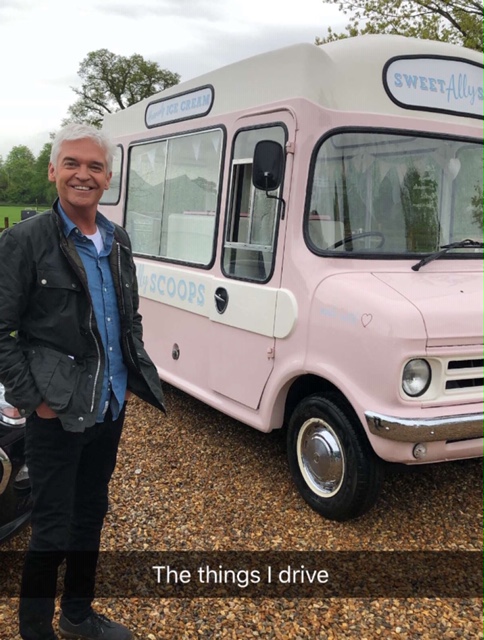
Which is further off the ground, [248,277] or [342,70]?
[342,70]

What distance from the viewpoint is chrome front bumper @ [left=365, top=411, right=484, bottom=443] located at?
3104 mm

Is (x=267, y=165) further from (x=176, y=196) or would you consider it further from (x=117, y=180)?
(x=117, y=180)

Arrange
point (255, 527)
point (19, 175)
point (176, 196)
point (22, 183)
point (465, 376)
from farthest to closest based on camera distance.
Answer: point (19, 175)
point (22, 183)
point (176, 196)
point (255, 527)
point (465, 376)

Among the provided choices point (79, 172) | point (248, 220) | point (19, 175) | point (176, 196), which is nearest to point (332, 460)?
point (248, 220)

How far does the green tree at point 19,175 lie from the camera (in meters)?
105

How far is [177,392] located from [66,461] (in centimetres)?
386

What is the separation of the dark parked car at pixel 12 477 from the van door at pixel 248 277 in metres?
1.66

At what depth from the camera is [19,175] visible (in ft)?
370

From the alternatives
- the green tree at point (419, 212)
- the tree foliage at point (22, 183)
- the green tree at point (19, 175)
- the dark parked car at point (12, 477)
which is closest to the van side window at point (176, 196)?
the green tree at point (419, 212)

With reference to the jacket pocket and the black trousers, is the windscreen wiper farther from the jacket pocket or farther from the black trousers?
the jacket pocket

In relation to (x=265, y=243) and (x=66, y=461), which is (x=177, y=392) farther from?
(x=66, y=461)

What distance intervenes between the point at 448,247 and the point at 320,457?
1528mm
